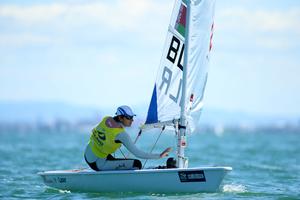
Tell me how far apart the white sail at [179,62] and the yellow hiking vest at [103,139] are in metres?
0.96

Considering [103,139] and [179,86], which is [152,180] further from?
[179,86]

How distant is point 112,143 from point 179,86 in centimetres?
163

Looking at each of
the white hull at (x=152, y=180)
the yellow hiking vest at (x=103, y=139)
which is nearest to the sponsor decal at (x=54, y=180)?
the white hull at (x=152, y=180)

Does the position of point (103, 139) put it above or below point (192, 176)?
above

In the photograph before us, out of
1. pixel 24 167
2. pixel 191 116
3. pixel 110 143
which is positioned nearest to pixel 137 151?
pixel 110 143

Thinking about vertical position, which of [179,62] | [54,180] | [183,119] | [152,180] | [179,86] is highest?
[179,62]

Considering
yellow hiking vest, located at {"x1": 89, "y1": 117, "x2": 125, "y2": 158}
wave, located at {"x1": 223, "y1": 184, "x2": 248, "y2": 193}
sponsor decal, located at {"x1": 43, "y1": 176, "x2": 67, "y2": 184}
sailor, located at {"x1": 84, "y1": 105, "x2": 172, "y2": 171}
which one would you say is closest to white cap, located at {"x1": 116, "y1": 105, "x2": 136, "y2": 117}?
sailor, located at {"x1": 84, "y1": 105, "x2": 172, "y2": 171}

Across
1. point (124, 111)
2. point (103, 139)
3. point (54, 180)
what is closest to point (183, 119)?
point (124, 111)

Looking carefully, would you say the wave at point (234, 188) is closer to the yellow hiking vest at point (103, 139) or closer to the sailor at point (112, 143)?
the sailor at point (112, 143)

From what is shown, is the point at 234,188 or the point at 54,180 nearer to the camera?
the point at 54,180

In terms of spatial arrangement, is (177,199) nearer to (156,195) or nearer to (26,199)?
(156,195)

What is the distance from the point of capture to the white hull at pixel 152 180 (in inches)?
572

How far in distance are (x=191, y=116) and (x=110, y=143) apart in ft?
5.30

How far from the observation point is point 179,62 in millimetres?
15516
